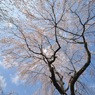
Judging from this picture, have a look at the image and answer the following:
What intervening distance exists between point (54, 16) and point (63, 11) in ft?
2.22

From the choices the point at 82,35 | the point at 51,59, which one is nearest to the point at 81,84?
the point at 51,59

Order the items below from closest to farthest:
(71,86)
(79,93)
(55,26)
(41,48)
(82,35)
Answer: (71,86)
(82,35)
(55,26)
(41,48)
(79,93)

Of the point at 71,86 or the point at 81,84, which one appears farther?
the point at 81,84

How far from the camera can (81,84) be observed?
1644 centimetres

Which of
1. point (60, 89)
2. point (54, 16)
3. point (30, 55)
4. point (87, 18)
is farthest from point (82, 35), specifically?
point (30, 55)

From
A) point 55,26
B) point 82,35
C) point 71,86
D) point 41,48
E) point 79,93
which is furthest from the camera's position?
point 79,93

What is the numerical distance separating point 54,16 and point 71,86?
4106mm

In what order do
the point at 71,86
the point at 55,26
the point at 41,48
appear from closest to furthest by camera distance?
the point at 71,86 < the point at 55,26 < the point at 41,48

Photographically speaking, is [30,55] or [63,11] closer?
[63,11]

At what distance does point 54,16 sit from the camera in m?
13.3

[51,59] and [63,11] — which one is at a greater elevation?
[63,11]

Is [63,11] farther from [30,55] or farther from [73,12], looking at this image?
[30,55]

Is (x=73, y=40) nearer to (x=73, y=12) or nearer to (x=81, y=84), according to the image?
(x=73, y=12)

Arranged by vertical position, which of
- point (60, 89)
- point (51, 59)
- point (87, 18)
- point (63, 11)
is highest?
point (63, 11)
